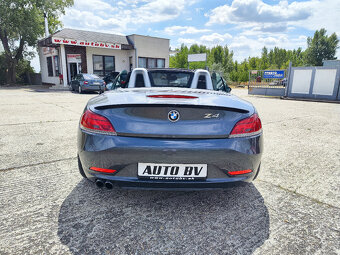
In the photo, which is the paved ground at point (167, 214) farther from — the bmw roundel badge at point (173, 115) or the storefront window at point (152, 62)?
the storefront window at point (152, 62)

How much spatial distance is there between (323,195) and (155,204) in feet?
5.87

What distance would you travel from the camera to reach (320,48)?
4472 cm

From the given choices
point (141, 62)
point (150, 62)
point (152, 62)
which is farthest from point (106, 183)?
point (152, 62)

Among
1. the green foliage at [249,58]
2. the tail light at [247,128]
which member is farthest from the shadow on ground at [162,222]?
the green foliage at [249,58]

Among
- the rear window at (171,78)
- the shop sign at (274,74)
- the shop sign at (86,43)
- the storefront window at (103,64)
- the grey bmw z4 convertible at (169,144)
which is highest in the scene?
the shop sign at (86,43)

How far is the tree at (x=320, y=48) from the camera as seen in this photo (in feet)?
146

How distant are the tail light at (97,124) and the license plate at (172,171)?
0.38m

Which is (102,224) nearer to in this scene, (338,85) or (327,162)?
(327,162)

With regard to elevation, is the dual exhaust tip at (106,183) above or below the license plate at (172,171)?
below

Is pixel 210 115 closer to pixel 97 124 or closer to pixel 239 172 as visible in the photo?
pixel 239 172

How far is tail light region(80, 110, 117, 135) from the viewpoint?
1.94 m

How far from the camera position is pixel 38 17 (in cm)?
2694

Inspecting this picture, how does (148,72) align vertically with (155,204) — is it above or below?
above

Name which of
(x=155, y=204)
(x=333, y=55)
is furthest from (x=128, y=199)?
(x=333, y=55)
